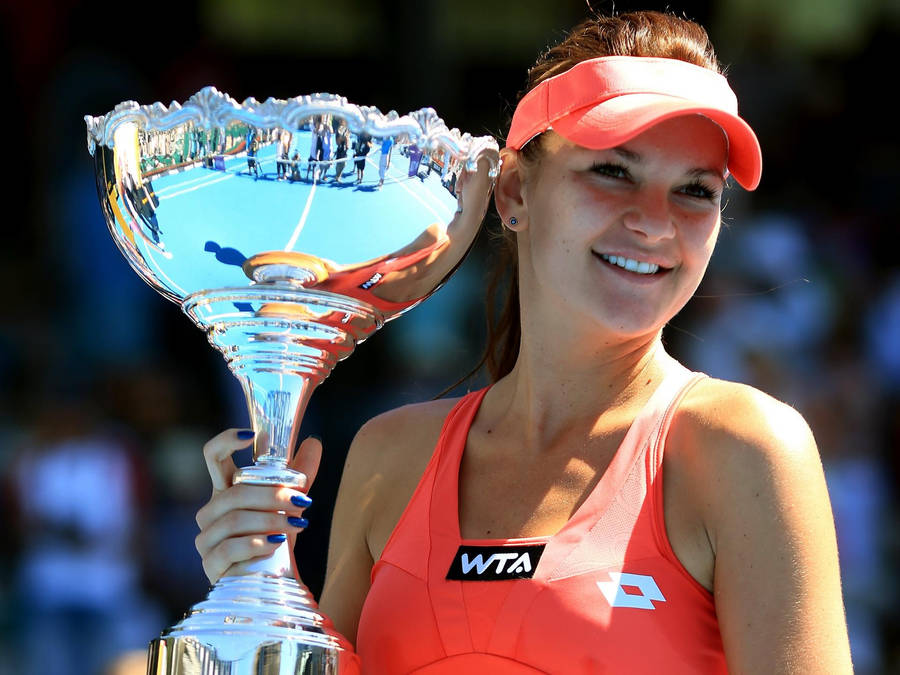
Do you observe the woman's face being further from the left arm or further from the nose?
the left arm

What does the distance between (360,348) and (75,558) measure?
1.35 metres

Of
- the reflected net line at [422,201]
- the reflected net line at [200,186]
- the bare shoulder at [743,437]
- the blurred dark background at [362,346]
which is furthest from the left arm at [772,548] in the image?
the blurred dark background at [362,346]

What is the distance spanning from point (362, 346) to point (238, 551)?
398 centimetres

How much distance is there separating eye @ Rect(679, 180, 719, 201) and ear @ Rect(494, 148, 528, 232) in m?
0.26

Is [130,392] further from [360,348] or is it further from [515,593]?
[515,593]

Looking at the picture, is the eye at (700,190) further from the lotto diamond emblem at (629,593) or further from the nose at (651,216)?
the lotto diamond emblem at (629,593)

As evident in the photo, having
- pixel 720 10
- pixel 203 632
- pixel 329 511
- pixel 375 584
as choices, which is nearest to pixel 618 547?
pixel 375 584

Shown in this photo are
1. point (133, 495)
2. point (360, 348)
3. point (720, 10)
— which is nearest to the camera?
point (133, 495)

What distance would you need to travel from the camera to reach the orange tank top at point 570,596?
165 cm

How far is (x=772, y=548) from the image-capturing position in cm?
160

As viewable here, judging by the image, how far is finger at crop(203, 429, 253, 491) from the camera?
1775 millimetres

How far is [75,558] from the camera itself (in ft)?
16.2

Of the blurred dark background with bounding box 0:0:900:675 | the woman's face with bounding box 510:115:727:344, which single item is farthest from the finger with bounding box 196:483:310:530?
the blurred dark background with bounding box 0:0:900:675

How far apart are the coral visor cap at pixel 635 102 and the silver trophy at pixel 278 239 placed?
127mm
